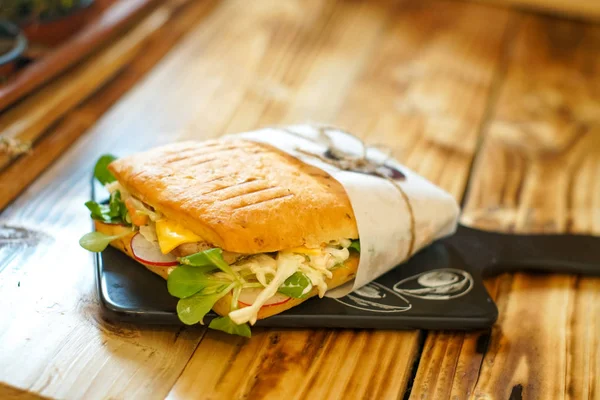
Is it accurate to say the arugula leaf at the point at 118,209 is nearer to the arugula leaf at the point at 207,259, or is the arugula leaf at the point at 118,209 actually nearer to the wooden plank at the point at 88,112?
the arugula leaf at the point at 207,259

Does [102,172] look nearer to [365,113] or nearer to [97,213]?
[97,213]

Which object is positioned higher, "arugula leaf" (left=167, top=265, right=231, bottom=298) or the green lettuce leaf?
"arugula leaf" (left=167, top=265, right=231, bottom=298)

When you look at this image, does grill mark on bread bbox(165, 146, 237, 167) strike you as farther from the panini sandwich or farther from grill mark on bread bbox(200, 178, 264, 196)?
grill mark on bread bbox(200, 178, 264, 196)

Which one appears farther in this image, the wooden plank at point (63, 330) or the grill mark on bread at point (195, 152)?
the grill mark on bread at point (195, 152)

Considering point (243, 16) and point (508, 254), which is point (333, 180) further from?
point (243, 16)

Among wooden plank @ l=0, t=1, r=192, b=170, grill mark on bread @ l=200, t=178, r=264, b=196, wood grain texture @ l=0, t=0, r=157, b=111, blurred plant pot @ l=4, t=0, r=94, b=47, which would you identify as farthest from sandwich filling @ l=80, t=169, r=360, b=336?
blurred plant pot @ l=4, t=0, r=94, b=47

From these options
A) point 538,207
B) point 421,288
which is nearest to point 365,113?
point 538,207

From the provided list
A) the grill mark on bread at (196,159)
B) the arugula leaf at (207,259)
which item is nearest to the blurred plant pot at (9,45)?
the grill mark on bread at (196,159)
